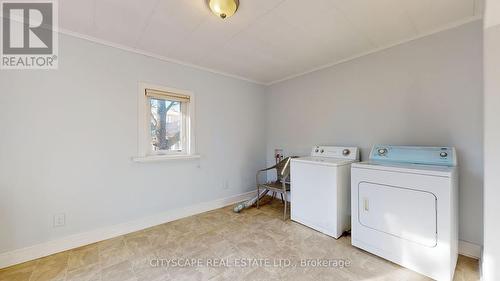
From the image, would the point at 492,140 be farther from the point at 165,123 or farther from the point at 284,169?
the point at 165,123

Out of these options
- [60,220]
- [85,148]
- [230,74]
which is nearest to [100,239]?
[60,220]

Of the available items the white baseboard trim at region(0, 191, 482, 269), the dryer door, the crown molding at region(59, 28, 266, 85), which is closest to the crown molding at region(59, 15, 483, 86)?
the crown molding at region(59, 28, 266, 85)

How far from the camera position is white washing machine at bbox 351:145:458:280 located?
1531 mm

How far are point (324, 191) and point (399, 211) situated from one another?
0.71 m

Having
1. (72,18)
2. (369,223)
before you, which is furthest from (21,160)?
(369,223)

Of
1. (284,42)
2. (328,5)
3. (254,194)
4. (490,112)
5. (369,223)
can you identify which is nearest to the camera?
(490,112)

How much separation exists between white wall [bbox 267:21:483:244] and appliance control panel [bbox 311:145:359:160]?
12cm

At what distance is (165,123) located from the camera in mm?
2756

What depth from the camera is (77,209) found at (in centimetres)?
205

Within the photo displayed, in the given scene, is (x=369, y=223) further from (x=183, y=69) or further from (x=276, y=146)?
(x=183, y=69)

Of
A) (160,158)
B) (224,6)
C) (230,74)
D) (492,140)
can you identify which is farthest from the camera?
(230,74)

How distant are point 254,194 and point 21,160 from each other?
290 centimetres

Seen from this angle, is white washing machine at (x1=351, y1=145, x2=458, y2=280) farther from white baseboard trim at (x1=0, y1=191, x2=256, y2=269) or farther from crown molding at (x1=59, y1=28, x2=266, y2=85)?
crown molding at (x1=59, y1=28, x2=266, y2=85)

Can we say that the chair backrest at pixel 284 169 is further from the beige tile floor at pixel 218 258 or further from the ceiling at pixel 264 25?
the ceiling at pixel 264 25
